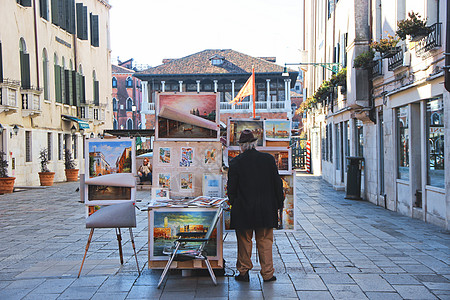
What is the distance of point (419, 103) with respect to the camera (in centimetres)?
1233

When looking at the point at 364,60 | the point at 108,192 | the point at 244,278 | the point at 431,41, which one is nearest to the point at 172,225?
the point at 244,278

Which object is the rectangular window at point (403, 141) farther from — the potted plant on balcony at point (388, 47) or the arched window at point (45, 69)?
Result: the arched window at point (45, 69)

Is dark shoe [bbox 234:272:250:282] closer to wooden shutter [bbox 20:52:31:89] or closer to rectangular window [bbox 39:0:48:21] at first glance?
wooden shutter [bbox 20:52:31:89]

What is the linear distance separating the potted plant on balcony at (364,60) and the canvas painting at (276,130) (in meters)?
7.90

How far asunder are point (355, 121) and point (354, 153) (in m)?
1.09

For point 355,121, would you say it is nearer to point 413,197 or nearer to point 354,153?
point 354,153

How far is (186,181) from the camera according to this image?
7012 mm

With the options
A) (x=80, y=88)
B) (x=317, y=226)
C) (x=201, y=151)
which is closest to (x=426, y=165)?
(x=317, y=226)

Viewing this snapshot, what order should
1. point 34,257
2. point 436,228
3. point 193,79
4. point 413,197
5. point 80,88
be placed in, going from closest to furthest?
1. point 34,257
2. point 436,228
3. point 413,197
4. point 80,88
5. point 193,79

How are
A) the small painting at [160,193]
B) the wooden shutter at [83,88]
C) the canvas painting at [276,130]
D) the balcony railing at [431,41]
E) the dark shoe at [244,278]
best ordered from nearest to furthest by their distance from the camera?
the dark shoe at [244,278] → the small painting at [160,193] → the canvas painting at [276,130] → the balcony railing at [431,41] → the wooden shutter at [83,88]

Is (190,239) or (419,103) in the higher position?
(419,103)

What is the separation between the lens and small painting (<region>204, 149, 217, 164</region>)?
7.02 m

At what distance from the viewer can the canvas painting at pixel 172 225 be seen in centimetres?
657

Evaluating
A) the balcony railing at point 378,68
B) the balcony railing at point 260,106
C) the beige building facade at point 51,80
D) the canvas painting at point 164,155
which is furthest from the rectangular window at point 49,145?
the balcony railing at point 260,106
